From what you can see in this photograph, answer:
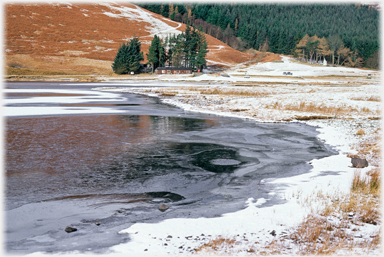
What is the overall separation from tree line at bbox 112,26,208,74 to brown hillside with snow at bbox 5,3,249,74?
7.61 m

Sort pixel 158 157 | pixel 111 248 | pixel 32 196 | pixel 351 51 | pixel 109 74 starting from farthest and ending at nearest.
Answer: pixel 351 51 → pixel 109 74 → pixel 158 157 → pixel 32 196 → pixel 111 248

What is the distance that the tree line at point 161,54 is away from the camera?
3937 inches

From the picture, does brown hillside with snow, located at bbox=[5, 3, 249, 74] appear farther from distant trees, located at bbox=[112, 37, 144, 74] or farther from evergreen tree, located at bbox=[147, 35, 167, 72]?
evergreen tree, located at bbox=[147, 35, 167, 72]

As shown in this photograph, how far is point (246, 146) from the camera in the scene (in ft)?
55.6

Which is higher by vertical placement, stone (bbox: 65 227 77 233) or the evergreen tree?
the evergreen tree

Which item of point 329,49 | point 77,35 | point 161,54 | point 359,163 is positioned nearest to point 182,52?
point 161,54

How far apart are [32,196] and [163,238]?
4.91m

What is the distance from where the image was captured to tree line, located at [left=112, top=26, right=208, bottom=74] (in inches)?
3937

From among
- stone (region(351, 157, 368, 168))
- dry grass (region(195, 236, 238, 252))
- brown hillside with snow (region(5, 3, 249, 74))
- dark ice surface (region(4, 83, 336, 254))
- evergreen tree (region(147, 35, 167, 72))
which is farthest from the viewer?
evergreen tree (region(147, 35, 167, 72))

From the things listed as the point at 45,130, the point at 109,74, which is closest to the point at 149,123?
the point at 45,130

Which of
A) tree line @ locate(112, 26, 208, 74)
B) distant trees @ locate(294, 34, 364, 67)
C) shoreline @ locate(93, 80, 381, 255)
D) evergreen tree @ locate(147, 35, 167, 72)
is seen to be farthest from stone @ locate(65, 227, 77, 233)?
distant trees @ locate(294, 34, 364, 67)

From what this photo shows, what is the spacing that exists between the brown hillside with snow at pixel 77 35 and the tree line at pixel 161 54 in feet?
25.0

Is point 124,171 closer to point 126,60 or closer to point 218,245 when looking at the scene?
point 218,245

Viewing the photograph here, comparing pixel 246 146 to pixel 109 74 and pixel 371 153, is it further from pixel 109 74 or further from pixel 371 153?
pixel 109 74
